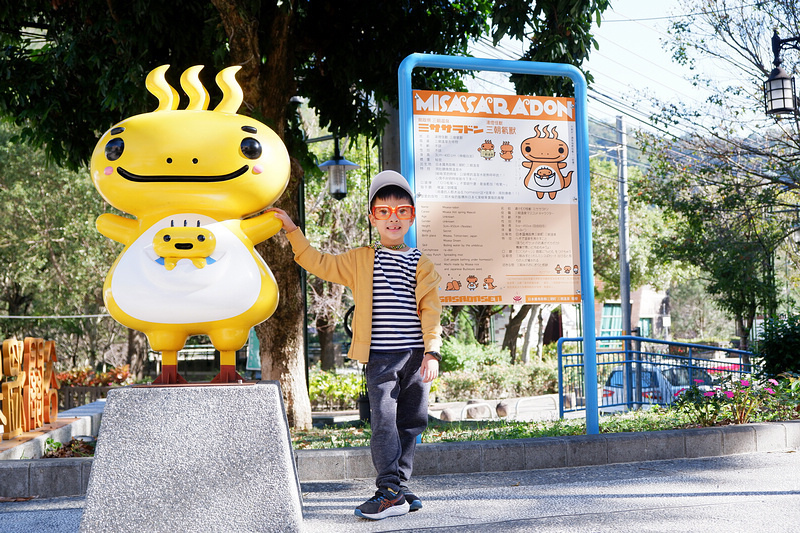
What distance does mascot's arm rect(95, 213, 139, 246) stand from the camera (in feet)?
11.4

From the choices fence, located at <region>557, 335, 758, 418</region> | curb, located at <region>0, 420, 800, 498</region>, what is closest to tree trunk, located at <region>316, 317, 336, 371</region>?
fence, located at <region>557, 335, 758, 418</region>

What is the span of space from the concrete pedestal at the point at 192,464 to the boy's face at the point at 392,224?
3.56 ft

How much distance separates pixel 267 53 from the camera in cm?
710

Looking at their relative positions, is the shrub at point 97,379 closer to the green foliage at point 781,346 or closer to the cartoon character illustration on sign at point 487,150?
the cartoon character illustration on sign at point 487,150

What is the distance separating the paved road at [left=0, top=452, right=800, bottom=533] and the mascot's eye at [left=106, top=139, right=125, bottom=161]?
6.31 ft

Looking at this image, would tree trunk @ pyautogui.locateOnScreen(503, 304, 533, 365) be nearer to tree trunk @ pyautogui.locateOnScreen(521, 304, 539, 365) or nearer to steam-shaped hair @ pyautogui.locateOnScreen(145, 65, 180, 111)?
tree trunk @ pyautogui.locateOnScreen(521, 304, 539, 365)

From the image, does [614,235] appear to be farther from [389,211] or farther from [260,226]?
[260,226]

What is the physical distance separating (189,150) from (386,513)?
2059 millimetres

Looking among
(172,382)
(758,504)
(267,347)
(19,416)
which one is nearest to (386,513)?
(172,382)

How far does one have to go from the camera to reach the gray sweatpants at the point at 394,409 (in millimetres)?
3686

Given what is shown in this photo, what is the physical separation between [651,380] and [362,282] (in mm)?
8380

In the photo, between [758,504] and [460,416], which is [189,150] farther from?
[460,416]

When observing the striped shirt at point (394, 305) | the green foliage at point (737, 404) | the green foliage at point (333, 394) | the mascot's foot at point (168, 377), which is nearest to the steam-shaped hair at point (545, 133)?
the striped shirt at point (394, 305)

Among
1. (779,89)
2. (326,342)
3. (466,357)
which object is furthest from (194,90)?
→ (326,342)
